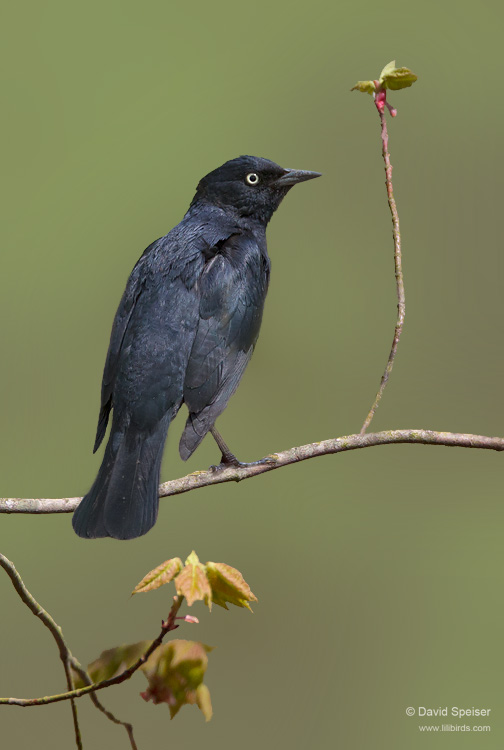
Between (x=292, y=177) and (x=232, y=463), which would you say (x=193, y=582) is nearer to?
(x=232, y=463)

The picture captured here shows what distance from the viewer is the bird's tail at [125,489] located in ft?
8.11

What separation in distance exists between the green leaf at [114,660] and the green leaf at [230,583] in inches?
17.4

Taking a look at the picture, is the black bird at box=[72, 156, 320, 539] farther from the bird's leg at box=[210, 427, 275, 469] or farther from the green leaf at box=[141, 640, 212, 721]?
the green leaf at box=[141, 640, 212, 721]

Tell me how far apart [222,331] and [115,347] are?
1.23 feet

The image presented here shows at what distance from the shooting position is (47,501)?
7.70ft

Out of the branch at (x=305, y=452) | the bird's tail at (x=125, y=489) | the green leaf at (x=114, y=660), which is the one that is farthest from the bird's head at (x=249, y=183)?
the green leaf at (x=114, y=660)

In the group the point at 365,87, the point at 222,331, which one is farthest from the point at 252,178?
the point at 365,87

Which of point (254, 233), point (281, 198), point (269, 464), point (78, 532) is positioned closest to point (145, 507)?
point (78, 532)

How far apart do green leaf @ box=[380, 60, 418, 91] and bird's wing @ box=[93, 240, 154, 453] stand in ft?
3.63

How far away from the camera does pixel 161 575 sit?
150cm

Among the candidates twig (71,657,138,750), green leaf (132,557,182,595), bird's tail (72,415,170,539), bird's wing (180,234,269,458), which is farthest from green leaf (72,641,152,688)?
bird's wing (180,234,269,458)

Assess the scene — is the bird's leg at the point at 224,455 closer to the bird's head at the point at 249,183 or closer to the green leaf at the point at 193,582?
the bird's head at the point at 249,183

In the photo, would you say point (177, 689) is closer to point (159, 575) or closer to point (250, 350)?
point (159, 575)

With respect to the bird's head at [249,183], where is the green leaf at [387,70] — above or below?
below
